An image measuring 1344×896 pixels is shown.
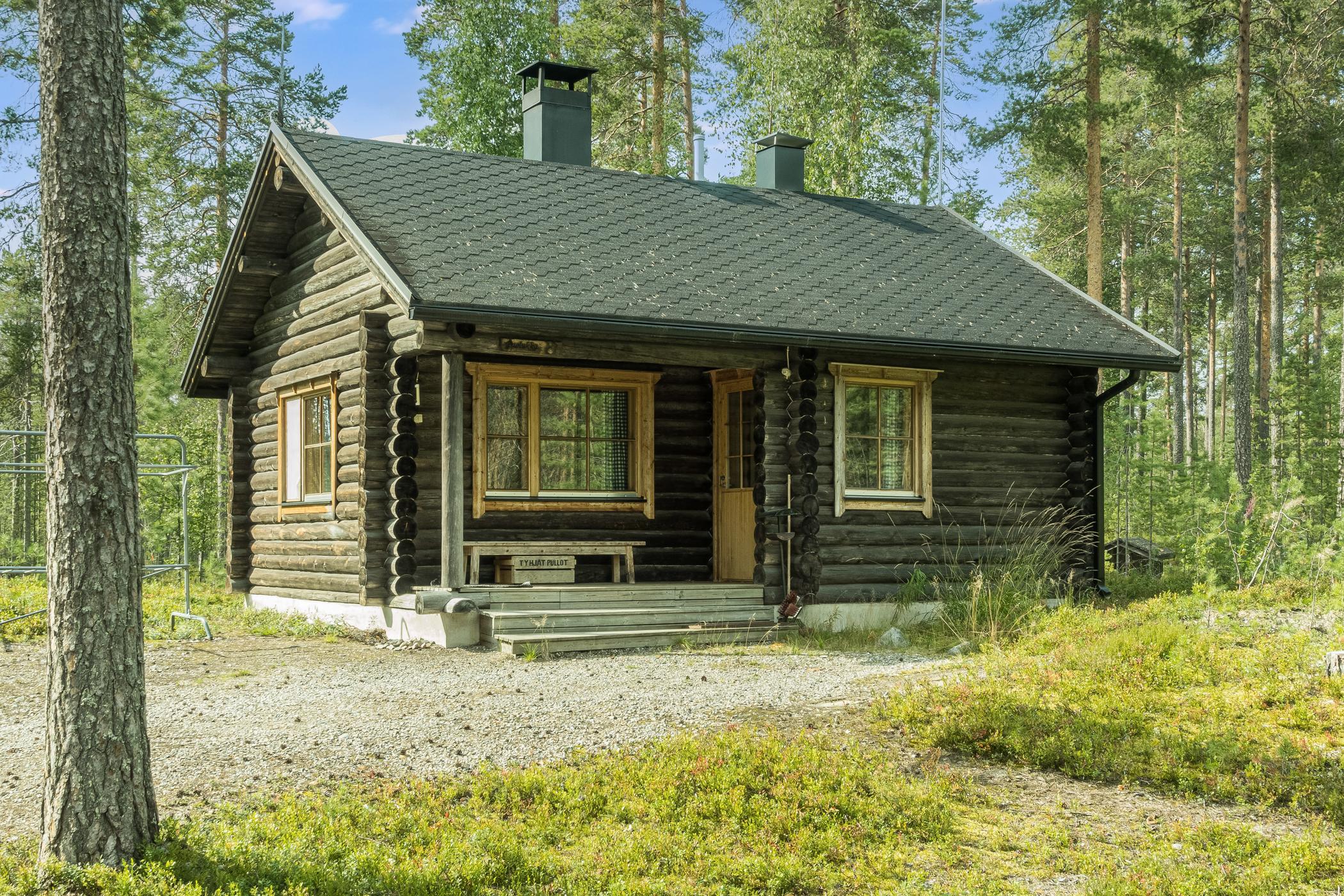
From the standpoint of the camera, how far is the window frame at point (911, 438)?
41.4 feet

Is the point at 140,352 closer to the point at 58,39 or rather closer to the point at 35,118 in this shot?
the point at 35,118

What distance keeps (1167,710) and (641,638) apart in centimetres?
483

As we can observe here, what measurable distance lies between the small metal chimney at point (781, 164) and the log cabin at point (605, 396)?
1513 mm

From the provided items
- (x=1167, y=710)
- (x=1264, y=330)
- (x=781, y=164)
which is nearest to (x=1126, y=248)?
(x=1264, y=330)

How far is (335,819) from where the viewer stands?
5.33 metres

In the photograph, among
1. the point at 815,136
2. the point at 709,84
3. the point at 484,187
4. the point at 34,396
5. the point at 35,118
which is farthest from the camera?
the point at 34,396

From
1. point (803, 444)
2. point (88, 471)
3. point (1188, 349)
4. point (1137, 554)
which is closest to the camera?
point (88, 471)

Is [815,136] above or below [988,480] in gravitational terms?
above

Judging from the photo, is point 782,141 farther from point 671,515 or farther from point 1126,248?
point 1126,248

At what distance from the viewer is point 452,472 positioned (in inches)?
425

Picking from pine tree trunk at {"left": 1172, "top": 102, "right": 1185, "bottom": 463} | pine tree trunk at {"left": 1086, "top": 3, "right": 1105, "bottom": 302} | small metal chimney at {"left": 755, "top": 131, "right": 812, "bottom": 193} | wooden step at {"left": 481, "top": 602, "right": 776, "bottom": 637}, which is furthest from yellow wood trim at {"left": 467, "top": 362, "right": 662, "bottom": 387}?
pine tree trunk at {"left": 1172, "top": 102, "right": 1185, "bottom": 463}

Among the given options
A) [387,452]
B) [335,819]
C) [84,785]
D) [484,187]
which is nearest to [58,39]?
[84,785]

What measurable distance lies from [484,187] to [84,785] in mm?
9648

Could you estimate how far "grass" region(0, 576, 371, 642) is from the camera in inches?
472
